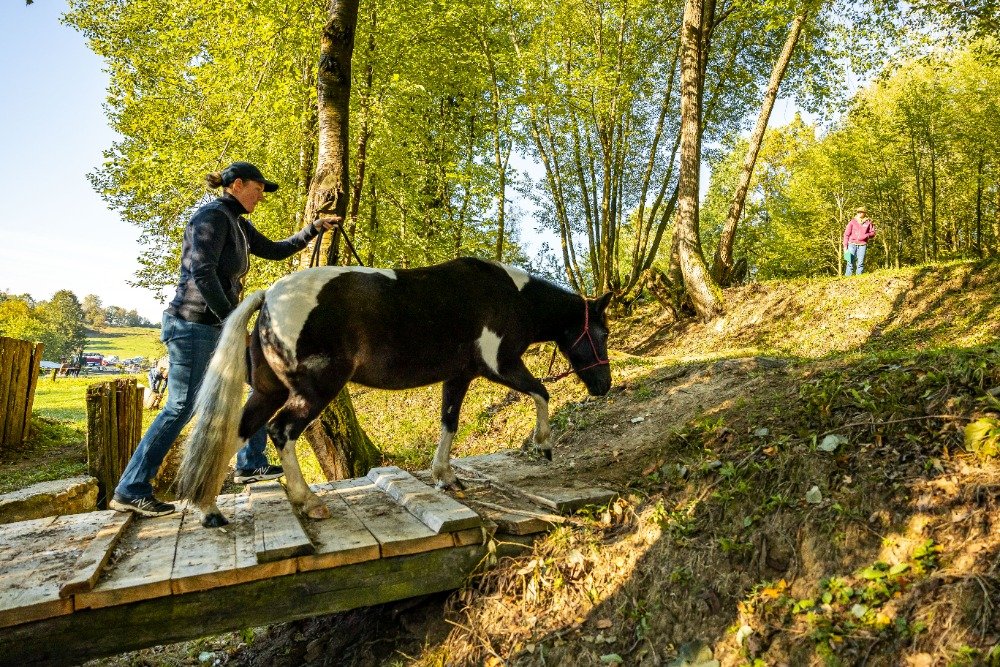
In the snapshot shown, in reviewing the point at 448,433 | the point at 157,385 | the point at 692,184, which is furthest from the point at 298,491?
the point at 157,385

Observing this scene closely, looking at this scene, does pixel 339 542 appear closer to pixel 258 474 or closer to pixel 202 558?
pixel 202 558

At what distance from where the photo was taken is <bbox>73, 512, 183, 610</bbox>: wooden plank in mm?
3002

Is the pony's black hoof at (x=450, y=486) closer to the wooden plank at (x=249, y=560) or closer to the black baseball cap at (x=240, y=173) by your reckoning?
the wooden plank at (x=249, y=560)

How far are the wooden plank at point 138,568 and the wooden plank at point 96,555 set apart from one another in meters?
0.05

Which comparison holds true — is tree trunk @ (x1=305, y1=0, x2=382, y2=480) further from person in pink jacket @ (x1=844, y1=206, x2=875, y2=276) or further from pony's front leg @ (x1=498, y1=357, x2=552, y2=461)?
person in pink jacket @ (x1=844, y1=206, x2=875, y2=276)

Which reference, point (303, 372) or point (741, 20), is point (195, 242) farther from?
point (741, 20)

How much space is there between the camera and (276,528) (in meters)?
3.75

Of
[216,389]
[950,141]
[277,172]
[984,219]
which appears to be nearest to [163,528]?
[216,389]

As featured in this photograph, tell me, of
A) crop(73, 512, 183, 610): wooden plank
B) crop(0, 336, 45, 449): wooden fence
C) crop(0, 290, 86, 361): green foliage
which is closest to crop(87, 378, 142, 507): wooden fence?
crop(73, 512, 183, 610): wooden plank

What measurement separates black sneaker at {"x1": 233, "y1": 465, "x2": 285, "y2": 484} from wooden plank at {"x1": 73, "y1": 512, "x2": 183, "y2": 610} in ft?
4.68

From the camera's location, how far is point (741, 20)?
58.6 ft

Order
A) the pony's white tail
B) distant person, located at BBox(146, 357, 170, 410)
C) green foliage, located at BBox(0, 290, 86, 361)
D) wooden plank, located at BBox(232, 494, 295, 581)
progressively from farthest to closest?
green foliage, located at BBox(0, 290, 86, 361)
distant person, located at BBox(146, 357, 170, 410)
the pony's white tail
wooden plank, located at BBox(232, 494, 295, 581)

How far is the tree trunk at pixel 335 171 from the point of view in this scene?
6.61 metres

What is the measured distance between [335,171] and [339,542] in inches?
176
